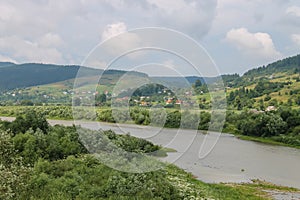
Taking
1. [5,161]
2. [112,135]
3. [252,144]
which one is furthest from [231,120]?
[5,161]

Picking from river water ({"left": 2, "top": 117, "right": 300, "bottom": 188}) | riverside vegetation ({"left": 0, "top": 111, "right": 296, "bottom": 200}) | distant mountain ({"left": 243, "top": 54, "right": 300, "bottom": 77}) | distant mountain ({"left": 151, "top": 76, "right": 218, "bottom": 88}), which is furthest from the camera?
distant mountain ({"left": 243, "top": 54, "right": 300, "bottom": 77})

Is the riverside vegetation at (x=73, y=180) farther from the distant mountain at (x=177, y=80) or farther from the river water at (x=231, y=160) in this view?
the distant mountain at (x=177, y=80)

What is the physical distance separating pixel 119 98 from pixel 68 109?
60.7 metres

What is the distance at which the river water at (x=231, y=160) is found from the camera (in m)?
28.1

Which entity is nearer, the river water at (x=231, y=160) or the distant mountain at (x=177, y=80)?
the distant mountain at (x=177, y=80)

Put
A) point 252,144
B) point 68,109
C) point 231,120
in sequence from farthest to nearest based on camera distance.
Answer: point 68,109, point 231,120, point 252,144

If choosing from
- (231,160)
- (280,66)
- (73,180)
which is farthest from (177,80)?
(280,66)

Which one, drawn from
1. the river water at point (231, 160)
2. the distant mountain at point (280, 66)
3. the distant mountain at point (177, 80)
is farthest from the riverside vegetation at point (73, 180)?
the distant mountain at point (280, 66)

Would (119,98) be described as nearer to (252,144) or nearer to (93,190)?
(93,190)

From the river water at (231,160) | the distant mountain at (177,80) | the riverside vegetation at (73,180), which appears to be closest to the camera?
the riverside vegetation at (73,180)

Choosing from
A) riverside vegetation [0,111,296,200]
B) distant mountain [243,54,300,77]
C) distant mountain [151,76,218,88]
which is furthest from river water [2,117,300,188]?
distant mountain [243,54,300,77]

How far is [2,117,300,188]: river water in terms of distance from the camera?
28145 mm

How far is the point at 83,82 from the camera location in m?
16.2

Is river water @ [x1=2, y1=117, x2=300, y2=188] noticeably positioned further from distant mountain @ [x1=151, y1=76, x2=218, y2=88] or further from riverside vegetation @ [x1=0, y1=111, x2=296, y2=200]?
distant mountain @ [x1=151, y1=76, x2=218, y2=88]
